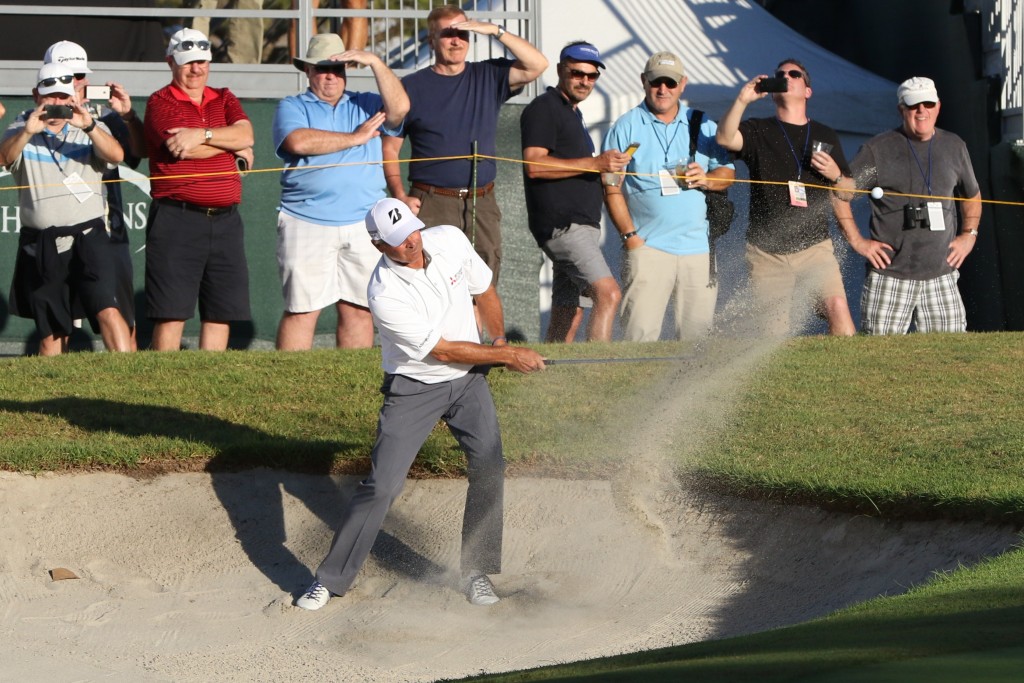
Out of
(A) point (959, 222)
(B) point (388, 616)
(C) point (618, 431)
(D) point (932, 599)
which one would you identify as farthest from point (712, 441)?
(A) point (959, 222)

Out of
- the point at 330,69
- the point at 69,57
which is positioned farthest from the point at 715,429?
the point at 69,57

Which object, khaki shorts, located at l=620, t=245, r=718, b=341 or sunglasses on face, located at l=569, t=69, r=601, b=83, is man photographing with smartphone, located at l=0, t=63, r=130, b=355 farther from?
khaki shorts, located at l=620, t=245, r=718, b=341

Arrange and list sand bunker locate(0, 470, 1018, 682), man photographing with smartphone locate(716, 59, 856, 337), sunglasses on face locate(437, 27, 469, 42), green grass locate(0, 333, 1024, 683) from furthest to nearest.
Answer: man photographing with smartphone locate(716, 59, 856, 337), sunglasses on face locate(437, 27, 469, 42), sand bunker locate(0, 470, 1018, 682), green grass locate(0, 333, 1024, 683)

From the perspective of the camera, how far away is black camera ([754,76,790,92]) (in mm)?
11109

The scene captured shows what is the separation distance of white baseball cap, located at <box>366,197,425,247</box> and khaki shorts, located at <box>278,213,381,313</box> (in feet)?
12.5

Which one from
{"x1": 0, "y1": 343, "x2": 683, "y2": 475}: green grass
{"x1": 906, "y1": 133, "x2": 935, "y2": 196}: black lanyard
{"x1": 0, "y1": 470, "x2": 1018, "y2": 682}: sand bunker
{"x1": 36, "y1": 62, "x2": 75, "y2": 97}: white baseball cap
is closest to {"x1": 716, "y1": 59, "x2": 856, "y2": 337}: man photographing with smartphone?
{"x1": 906, "y1": 133, "x2": 935, "y2": 196}: black lanyard

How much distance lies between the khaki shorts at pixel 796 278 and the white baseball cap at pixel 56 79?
16.3ft

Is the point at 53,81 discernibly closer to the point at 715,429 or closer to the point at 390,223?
the point at 390,223

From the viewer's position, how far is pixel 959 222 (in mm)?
12633

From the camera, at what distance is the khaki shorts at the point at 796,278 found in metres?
11.2

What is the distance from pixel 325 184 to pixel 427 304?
385 cm

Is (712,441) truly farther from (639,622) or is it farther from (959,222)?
(959,222)

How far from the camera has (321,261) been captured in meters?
11.2

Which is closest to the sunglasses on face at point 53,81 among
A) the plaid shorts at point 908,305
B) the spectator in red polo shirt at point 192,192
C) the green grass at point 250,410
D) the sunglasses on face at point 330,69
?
the spectator in red polo shirt at point 192,192
